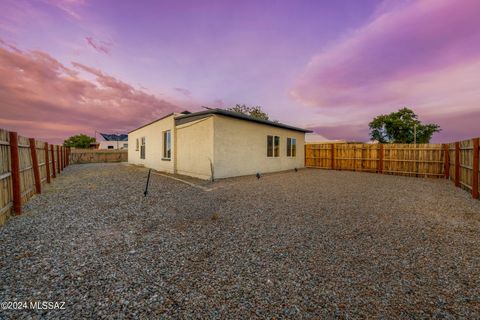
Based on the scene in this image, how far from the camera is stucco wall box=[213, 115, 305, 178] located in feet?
32.9

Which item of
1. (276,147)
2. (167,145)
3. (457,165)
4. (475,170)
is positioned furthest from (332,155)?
(167,145)

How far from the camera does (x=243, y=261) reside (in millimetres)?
Answer: 2859

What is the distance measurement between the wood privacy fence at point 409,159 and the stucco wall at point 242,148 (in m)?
4.73

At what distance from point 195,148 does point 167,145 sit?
11.4ft

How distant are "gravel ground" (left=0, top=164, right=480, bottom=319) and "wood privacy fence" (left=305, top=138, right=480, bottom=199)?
129 inches

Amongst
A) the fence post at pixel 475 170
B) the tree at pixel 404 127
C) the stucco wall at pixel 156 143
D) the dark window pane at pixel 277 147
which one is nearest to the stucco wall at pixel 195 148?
the stucco wall at pixel 156 143

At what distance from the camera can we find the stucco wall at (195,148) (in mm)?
9898

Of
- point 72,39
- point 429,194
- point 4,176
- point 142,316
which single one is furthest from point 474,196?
point 72,39

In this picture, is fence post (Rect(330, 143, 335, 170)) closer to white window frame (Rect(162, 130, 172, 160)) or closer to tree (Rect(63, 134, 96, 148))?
white window frame (Rect(162, 130, 172, 160))

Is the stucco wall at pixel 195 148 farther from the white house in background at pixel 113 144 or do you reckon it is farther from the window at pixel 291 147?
the white house in background at pixel 113 144

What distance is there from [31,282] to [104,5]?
8.83 m

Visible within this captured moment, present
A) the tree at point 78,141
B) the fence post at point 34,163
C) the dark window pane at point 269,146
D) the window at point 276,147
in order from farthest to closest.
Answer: the tree at point 78,141
the window at point 276,147
the dark window pane at point 269,146
the fence post at point 34,163

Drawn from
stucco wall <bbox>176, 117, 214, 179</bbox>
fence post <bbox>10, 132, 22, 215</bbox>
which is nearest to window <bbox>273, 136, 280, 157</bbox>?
stucco wall <bbox>176, 117, 214, 179</bbox>

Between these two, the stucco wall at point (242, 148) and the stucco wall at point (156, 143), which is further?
the stucco wall at point (156, 143)
